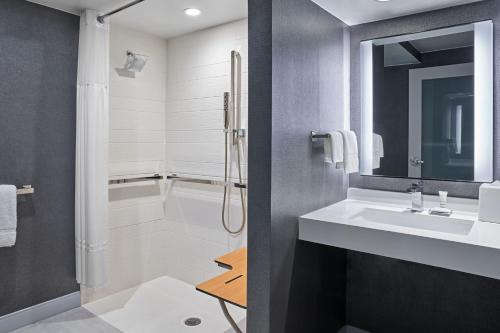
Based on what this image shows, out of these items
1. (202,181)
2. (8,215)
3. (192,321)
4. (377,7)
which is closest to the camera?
(377,7)

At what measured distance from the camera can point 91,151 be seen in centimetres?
259

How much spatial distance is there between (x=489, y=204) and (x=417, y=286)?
651 mm

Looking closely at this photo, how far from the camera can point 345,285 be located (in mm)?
2338

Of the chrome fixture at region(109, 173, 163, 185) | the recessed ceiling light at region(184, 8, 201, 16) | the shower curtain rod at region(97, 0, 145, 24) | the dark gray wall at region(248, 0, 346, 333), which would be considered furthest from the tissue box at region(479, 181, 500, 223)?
the chrome fixture at region(109, 173, 163, 185)

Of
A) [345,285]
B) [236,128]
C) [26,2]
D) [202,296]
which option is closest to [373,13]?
[236,128]

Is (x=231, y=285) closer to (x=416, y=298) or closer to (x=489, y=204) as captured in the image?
(x=416, y=298)

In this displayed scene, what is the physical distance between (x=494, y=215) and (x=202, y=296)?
90.3 inches

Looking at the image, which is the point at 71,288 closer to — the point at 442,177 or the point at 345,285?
the point at 345,285

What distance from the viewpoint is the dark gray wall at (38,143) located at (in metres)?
2.41

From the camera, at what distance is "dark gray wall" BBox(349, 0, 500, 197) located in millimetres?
1891

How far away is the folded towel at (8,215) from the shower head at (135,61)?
134 centimetres

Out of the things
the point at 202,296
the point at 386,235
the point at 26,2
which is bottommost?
the point at 202,296

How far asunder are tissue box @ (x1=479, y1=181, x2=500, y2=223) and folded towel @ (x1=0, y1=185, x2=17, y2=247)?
2.75m

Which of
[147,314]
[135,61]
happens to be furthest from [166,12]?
[147,314]
